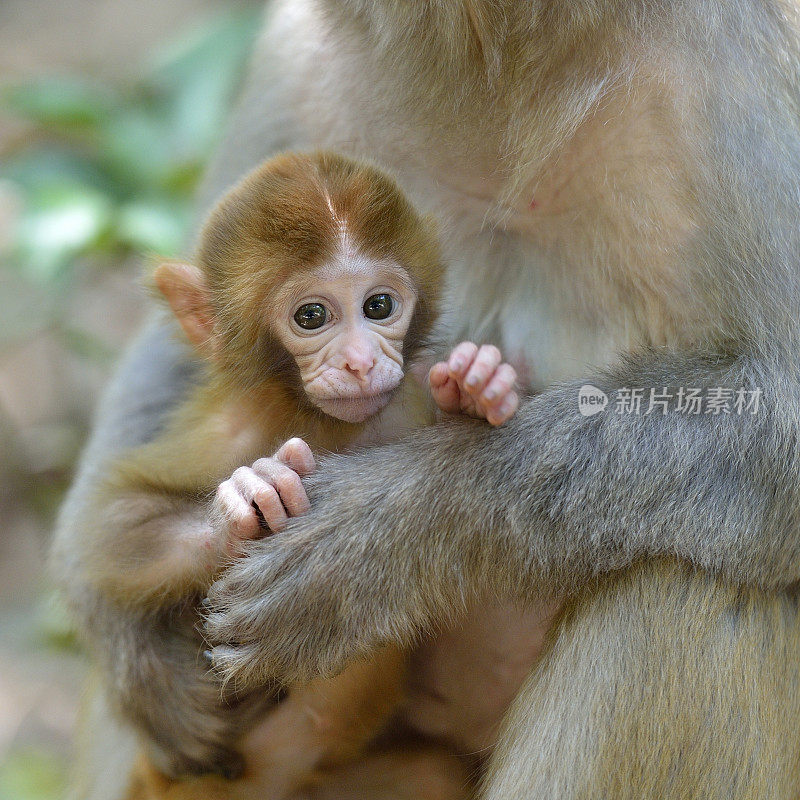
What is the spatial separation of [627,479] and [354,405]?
1.61 ft

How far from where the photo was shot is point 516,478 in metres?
1.98

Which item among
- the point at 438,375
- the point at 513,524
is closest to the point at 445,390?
the point at 438,375

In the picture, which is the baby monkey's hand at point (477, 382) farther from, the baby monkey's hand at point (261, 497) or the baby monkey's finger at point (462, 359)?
the baby monkey's hand at point (261, 497)

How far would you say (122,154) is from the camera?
4297 mm

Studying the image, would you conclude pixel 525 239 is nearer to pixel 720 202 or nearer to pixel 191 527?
pixel 720 202

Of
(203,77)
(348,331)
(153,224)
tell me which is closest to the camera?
(348,331)

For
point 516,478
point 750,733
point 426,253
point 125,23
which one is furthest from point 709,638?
point 125,23

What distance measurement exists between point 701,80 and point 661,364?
51 centimetres

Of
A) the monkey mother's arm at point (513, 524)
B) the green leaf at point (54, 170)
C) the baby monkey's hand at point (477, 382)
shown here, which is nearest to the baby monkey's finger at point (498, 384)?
the baby monkey's hand at point (477, 382)

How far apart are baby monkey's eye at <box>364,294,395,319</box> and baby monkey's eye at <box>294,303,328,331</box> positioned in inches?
3.0

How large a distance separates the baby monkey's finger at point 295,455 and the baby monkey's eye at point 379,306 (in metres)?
0.26

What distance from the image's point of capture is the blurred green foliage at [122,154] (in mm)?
3838

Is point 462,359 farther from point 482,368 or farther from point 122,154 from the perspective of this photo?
point 122,154

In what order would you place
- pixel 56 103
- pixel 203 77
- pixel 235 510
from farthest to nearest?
pixel 203 77 → pixel 56 103 → pixel 235 510
